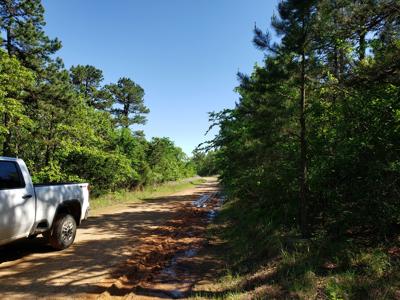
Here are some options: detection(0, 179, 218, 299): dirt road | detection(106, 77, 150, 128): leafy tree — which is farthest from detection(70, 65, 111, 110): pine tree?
detection(0, 179, 218, 299): dirt road

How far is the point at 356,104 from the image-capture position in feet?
24.5

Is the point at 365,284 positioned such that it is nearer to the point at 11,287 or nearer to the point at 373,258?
the point at 373,258

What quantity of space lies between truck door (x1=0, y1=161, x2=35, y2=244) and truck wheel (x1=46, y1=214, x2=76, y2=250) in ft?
3.18

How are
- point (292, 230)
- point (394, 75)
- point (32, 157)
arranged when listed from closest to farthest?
point (394, 75), point (292, 230), point (32, 157)

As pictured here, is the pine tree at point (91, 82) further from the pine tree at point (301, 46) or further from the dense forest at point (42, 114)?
the pine tree at point (301, 46)

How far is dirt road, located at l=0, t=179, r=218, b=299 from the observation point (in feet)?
17.8

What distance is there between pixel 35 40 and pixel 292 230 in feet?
57.0

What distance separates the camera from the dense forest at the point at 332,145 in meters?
5.90

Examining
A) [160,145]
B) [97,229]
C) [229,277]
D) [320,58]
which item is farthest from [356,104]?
[160,145]

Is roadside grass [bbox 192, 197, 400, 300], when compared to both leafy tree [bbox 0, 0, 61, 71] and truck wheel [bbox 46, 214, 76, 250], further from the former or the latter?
leafy tree [bbox 0, 0, 61, 71]

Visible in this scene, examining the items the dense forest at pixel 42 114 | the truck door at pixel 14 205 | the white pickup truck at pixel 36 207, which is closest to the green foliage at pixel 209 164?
the dense forest at pixel 42 114

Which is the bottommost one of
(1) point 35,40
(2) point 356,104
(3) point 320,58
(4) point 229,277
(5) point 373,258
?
(4) point 229,277

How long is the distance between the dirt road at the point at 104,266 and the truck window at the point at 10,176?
160 centimetres

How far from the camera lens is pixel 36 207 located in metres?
6.54
